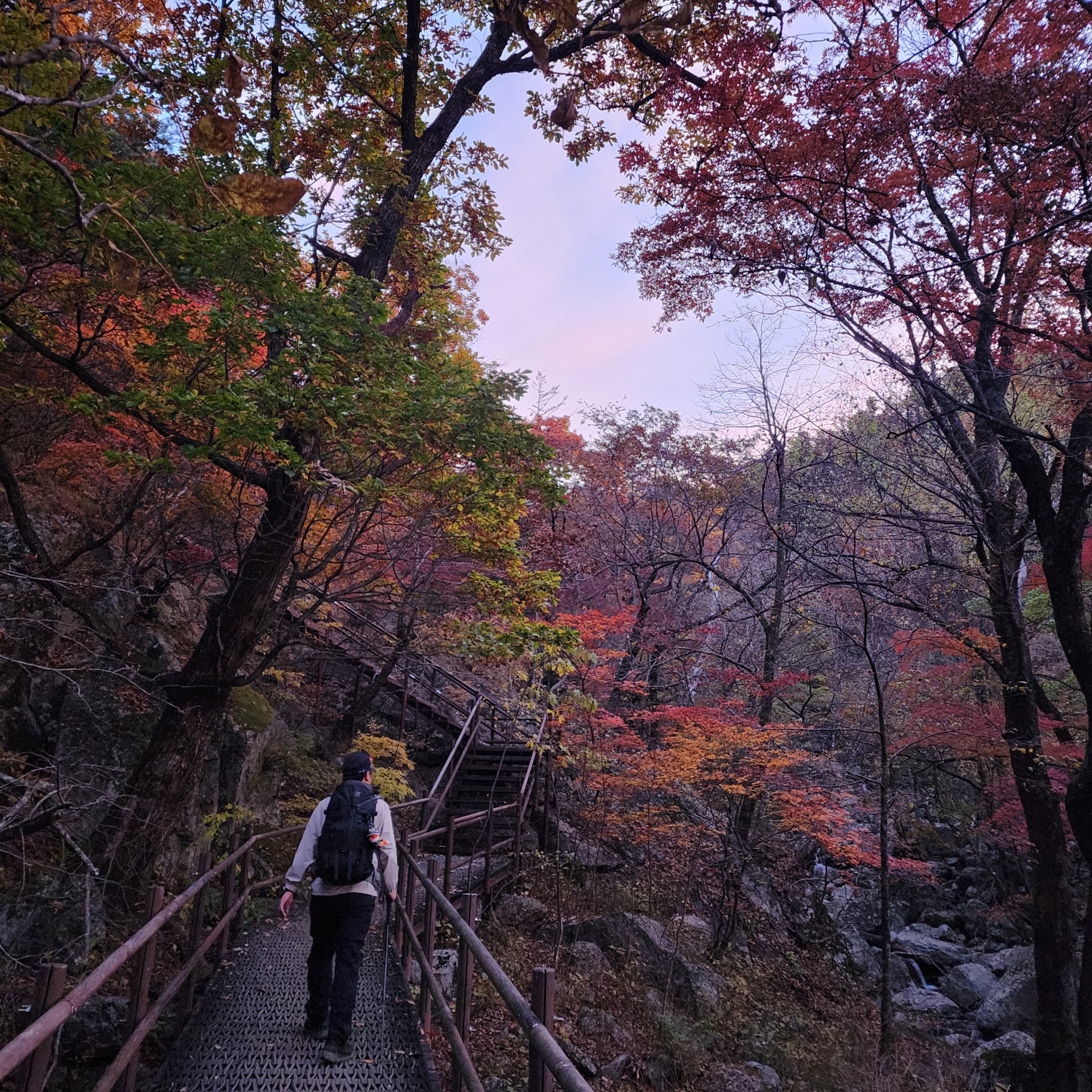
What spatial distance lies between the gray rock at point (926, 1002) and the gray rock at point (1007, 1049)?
1034 mm

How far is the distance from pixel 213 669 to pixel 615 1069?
246 inches

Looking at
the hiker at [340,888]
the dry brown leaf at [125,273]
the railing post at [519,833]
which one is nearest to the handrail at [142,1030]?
the hiker at [340,888]

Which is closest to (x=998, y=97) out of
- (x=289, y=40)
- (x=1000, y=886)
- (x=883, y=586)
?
(x=883, y=586)

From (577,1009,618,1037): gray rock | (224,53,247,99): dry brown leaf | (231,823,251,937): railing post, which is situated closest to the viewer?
(224,53,247,99): dry brown leaf

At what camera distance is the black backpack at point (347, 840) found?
3.99m

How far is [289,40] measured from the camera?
A: 741 centimetres

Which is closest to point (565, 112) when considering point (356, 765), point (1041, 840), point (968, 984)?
point (356, 765)

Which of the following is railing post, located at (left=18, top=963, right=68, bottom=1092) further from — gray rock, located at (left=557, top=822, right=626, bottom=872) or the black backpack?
gray rock, located at (left=557, top=822, right=626, bottom=872)

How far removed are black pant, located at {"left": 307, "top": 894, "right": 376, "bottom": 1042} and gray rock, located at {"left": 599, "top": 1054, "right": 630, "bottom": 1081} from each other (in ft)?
14.9

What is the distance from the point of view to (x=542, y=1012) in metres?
2.26

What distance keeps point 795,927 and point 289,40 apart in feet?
53.8

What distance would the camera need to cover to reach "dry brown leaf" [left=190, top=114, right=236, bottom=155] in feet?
5.44

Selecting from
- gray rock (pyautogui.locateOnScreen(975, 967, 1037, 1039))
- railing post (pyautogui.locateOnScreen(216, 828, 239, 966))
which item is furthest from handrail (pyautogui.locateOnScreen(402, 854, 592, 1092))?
gray rock (pyautogui.locateOnScreen(975, 967, 1037, 1039))

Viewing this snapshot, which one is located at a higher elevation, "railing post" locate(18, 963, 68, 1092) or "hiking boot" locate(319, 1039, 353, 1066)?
"railing post" locate(18, 963, 68, 1092)
